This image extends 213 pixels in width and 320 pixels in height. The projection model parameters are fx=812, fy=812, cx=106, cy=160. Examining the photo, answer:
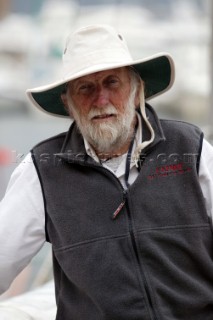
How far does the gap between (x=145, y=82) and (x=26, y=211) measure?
650 millimetres

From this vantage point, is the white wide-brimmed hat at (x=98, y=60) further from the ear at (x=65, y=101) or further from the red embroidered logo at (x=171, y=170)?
the red embroidered logo at (x=171, y=170)

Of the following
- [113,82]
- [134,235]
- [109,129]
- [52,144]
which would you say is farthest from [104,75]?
[134,235]

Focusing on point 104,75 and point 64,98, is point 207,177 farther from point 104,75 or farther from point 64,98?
point 64,98

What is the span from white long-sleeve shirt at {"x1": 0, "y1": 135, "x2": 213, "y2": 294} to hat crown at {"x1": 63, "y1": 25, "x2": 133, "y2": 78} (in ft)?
1.16

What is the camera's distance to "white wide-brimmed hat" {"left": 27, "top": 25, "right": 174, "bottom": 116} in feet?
9.03

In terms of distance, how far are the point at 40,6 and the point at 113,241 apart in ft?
41.1

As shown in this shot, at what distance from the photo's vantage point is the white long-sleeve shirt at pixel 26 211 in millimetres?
2765

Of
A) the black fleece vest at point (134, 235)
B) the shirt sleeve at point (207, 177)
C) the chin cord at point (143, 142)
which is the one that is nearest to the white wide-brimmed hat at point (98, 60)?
the chin cord at point (143, 142)

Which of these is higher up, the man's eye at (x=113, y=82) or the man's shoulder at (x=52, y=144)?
the man's eye at (x=113, y=82)

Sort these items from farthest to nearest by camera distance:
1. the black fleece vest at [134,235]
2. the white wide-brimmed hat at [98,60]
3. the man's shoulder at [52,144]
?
the man's shoulder at [52,144]
the white wide-brimmed hat at [98,60]
the black fleece vest at [134,235]

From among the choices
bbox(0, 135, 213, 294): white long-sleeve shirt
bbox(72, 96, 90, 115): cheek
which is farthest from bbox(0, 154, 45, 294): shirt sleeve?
bbox(72, 96, 90, 115): cheek

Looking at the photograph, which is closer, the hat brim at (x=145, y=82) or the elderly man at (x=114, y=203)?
the elderly man at (x=114, y=203)

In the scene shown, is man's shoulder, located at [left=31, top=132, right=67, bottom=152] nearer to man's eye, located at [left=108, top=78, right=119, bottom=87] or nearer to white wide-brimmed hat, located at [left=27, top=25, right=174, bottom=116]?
white wide-brimmed hat, located at [left=27, top=25, right=174, bottom=116]

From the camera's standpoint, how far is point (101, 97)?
2758mm
